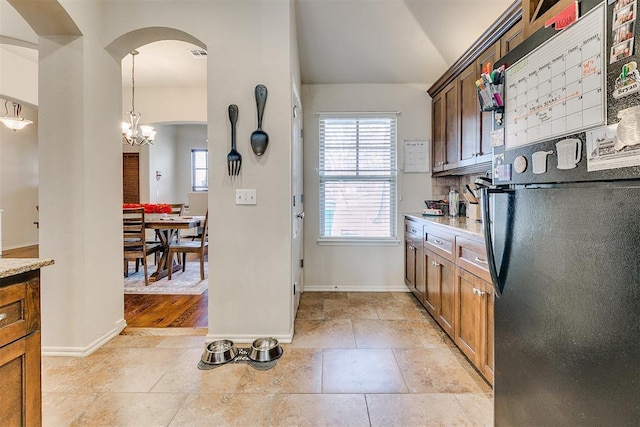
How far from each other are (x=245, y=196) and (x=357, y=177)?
1.74m

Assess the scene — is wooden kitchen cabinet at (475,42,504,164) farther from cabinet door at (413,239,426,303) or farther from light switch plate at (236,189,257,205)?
light switch plate at (236,189,257,205)

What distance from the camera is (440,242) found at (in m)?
2.57

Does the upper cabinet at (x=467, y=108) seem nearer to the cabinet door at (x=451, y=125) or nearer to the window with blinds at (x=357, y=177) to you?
the cabinet door at (x=451, y=125)

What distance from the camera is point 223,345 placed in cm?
223

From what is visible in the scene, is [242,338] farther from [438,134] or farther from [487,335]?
[438,134]

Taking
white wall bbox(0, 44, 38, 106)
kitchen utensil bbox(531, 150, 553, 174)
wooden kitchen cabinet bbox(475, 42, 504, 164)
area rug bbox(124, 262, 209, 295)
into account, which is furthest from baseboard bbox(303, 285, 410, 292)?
white wall bbox(0, 44, 38, 106)

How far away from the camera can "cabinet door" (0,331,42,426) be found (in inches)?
42.1

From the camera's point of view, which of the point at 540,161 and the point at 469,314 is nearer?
the point at 540,161

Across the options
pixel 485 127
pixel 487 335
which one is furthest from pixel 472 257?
pixel 485 127

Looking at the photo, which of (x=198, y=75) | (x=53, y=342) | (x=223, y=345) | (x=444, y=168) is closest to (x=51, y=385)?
(x=53, y=342)

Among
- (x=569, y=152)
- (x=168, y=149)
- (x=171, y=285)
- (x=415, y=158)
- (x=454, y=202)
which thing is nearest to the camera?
(x=569, y=152)

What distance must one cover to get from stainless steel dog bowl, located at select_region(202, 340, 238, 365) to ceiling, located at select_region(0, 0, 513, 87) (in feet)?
9.27

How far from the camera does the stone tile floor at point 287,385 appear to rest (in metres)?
1.63

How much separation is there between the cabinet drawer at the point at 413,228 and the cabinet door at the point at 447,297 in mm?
570
